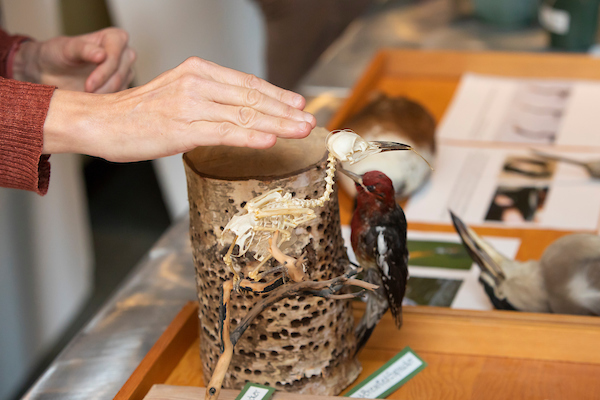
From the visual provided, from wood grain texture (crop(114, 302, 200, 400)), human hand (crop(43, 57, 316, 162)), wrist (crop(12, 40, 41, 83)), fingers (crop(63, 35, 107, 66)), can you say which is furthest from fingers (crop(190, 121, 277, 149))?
wrist (crop(12, 40, 41, 83))

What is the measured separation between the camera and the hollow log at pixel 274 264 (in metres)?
0.54

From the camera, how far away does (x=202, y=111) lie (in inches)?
19.2

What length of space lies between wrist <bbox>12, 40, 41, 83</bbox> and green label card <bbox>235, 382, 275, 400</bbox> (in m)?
0.58

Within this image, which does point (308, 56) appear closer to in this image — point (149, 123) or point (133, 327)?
point (133, 327)

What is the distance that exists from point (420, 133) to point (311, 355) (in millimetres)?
568

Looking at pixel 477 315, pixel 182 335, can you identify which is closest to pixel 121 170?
pixel 182 335

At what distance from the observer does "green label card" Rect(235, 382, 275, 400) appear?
0.56 metres

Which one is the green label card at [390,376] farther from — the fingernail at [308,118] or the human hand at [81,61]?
the human hand at [81,61]

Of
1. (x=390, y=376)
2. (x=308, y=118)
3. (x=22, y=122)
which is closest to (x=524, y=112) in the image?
(x=390, y=376)

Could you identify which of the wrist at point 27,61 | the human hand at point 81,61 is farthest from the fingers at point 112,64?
the wrist at point 27,61

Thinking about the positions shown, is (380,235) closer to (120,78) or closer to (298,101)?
(298,101)

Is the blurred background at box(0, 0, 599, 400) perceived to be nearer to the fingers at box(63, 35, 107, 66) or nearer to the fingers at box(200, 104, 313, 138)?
the fingers at box(63, 35, 107, 66)

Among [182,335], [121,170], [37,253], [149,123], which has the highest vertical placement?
[149,123]

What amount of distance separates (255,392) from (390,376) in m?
0.17
